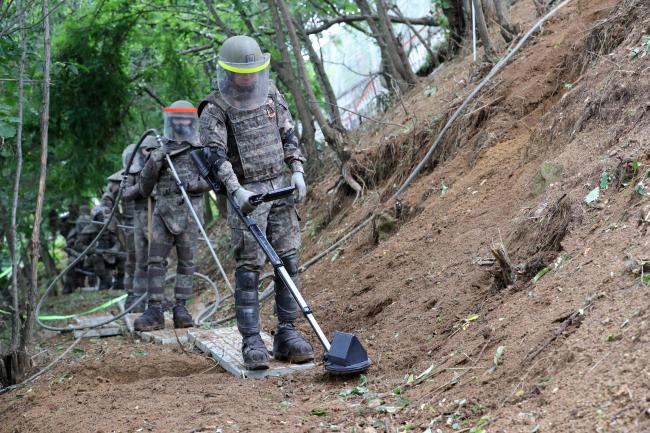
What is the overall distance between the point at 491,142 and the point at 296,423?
4195 mm

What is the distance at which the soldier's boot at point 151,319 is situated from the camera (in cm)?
874

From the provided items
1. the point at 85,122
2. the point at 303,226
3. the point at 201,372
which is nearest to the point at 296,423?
the point at 201,372

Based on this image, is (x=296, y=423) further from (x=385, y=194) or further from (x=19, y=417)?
(x=385, y=194)

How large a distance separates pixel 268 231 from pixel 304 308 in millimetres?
874

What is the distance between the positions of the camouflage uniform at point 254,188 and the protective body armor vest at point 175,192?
292 centimetres

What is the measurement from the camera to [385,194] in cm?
885

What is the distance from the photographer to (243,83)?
5.79 m

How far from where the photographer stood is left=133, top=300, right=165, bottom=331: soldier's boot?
8742mm

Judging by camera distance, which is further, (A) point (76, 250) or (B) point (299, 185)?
(A) point (76, 250)

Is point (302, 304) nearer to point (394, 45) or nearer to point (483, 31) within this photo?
point (483, 31)

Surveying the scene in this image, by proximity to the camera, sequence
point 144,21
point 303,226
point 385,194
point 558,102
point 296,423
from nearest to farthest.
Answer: point 296,423 → point 558,102 → point 385,194 → point 303,226 → point 144,21

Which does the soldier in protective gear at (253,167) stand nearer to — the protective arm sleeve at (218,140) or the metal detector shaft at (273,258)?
the protective arm sleeve at (218,140)

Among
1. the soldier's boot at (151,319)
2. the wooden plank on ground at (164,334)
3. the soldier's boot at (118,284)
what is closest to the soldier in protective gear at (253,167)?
the wooden plank on ground at (164,334)

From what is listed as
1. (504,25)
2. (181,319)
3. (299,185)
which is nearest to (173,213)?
(181,319)
